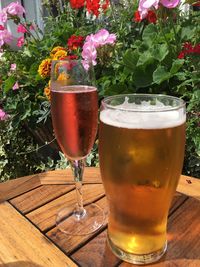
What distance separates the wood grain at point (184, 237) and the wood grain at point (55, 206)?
190 millimetres

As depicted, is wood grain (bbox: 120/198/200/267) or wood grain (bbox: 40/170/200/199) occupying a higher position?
wood grain (bbox: 120/198/200/267)

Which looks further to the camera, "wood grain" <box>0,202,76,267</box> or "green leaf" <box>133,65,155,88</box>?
"green leaf" <box>133,65,155,88</box>

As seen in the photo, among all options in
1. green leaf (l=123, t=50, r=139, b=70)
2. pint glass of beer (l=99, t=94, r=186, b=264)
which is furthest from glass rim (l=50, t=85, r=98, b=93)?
green leaf (l=123, t=50, r=139, b=70)

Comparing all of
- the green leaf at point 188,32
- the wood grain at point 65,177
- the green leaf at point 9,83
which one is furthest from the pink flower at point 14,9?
the wood grain at point 65,177

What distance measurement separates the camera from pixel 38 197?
0.77 meters

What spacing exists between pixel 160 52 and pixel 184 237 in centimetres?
96

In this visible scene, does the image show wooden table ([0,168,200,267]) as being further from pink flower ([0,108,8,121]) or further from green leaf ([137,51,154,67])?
pink flower ([0,108,8,121])

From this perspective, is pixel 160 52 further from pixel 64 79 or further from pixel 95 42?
pixel 64 79

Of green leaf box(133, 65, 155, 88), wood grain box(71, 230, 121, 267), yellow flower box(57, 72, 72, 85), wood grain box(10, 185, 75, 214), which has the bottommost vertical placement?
wood grain box(10, 185, 75, 214)

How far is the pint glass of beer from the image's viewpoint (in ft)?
1.63

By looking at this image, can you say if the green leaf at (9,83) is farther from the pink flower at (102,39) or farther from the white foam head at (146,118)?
the white foam head at (146,118)

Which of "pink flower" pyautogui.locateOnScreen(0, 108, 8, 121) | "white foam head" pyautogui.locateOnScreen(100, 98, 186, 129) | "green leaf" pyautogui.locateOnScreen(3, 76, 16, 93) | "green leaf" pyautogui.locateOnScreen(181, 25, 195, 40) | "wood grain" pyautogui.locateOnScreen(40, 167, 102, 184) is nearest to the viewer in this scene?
"white foam head" pyautogui.locateOnScreen(100, 98, 186, 129)

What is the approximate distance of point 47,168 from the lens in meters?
1.80

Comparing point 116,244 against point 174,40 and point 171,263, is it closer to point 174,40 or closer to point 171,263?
point 171,263
